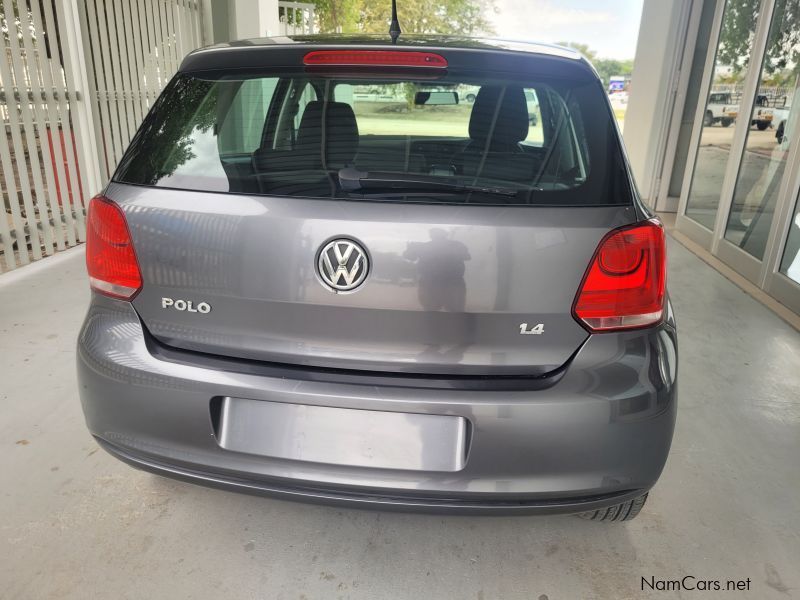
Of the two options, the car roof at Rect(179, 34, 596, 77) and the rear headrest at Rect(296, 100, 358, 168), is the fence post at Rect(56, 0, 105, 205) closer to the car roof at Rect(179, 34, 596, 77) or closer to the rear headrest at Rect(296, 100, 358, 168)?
the car roof at Rect(179, 34, 596, 77)

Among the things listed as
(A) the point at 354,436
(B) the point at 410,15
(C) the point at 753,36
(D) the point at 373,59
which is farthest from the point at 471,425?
(B) the point at 410,15

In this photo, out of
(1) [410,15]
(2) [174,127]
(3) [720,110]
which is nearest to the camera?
(2) [174,127]

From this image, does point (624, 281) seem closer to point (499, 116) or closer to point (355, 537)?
point (499, 116)

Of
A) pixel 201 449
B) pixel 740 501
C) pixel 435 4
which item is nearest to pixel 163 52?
pixel 201 449

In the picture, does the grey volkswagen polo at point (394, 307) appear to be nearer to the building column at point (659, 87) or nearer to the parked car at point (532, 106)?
the parked car at point (532, 106)

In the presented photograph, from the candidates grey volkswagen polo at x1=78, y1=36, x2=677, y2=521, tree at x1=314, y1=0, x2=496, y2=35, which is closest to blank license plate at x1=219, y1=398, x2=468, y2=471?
grey volkswagen polo at x1=78, y1=36, x2=677, y2=521

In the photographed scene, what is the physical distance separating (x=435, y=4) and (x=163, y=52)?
31.5m

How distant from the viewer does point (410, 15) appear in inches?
1261

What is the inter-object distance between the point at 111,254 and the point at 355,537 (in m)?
→ 1.04

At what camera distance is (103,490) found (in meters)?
1.95

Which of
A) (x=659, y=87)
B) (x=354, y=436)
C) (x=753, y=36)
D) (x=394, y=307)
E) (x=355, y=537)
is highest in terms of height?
(x=753, y=36)

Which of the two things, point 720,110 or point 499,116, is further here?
point 720,110

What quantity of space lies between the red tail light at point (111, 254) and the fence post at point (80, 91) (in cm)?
384

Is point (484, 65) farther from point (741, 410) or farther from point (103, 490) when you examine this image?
point (741, 410)
